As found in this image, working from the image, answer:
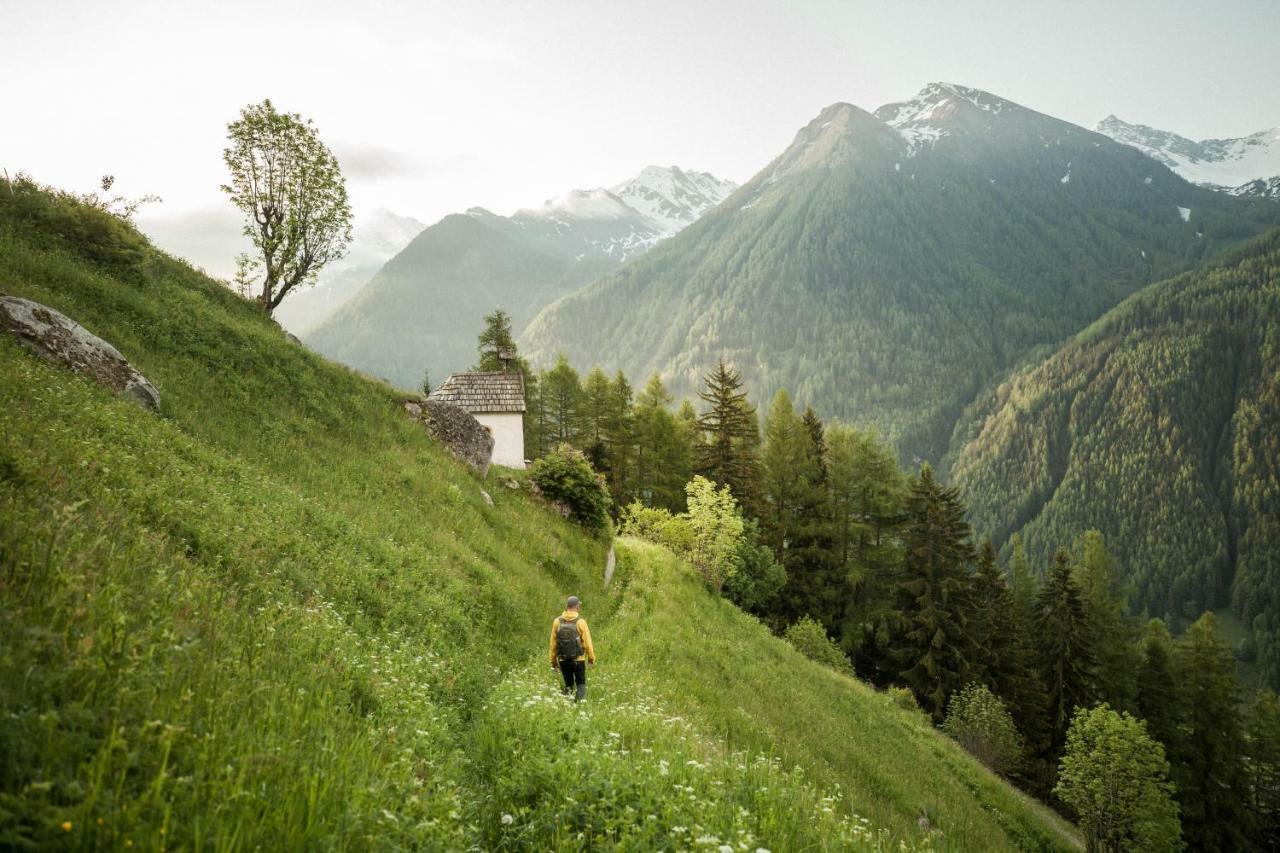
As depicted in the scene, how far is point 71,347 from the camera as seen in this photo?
39.4 ft

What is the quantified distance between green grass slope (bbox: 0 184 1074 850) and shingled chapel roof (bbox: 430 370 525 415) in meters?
11.9

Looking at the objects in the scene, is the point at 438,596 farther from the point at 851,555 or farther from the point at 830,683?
the point at 851,555

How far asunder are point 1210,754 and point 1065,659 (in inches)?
544

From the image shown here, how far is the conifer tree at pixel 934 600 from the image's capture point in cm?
4319

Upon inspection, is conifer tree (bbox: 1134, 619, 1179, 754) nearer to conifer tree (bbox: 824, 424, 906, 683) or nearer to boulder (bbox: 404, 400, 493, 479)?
conifer tree (bbox: 824, 424, 906, 683)

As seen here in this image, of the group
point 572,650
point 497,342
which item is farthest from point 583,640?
point 497,342

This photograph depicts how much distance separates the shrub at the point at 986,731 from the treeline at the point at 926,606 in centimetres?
209

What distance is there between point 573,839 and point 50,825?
11.9ft

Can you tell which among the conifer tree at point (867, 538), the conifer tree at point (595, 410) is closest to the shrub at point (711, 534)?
the conifer tree at point (595, 410)

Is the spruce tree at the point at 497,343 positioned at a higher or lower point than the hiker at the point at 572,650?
higher

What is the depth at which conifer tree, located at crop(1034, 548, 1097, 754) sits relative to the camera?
45.1m

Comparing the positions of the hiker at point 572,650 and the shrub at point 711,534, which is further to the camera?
the shrub at point 711,534

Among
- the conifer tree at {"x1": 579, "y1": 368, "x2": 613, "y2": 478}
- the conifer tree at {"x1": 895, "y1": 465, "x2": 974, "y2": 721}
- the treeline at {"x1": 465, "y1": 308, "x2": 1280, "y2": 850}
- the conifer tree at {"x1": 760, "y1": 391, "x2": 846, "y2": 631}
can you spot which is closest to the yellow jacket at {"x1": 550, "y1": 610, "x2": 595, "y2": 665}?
the treeline at {"x1": 465, "y1": 308, "x2": 1280, "y2": 850}

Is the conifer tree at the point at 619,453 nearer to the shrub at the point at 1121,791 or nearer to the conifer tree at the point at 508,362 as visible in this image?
the conifer tree at the point at 508,362
